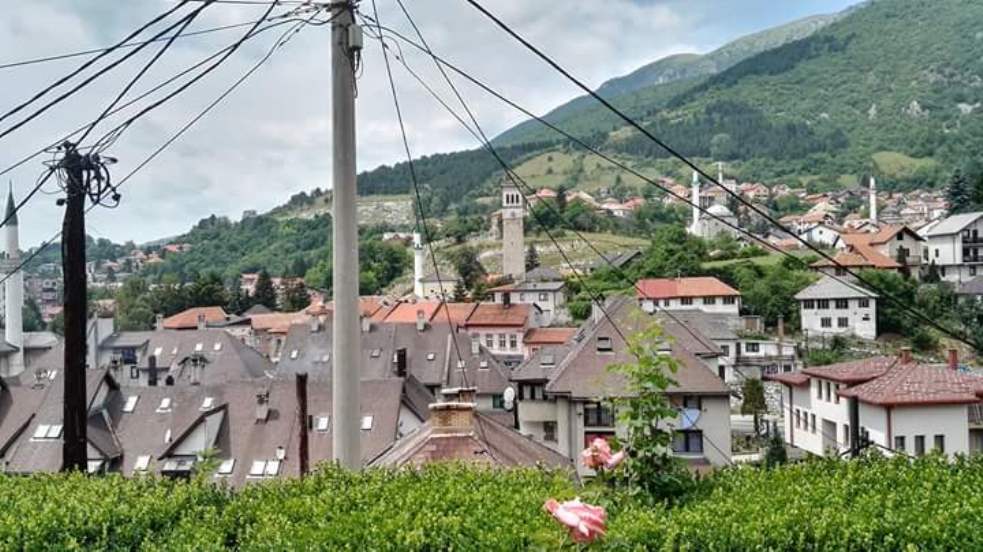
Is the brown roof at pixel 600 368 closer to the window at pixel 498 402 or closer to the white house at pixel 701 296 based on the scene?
the window at pixel 498 402

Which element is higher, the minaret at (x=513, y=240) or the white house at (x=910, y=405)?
the minaret at (x=513, y=240)

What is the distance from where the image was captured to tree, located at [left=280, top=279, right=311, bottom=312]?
97.7 meters

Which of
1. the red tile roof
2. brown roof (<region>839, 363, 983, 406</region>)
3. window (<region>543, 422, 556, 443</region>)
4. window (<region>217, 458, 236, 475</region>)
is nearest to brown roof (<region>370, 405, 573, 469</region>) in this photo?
window (<region>217, 458, 236, 475</region>)

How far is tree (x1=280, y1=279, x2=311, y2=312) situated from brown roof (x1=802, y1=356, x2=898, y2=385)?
74573 mm

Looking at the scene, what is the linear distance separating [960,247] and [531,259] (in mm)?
52026

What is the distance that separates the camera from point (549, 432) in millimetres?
29422

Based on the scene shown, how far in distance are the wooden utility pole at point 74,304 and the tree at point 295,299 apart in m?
90.2

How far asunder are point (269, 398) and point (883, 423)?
19.0 meters

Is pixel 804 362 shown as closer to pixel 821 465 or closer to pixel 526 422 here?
pixel 526 422

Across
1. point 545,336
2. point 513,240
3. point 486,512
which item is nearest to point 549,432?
point 486,512

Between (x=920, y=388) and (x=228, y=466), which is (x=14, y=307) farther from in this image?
(x=920, y=388)

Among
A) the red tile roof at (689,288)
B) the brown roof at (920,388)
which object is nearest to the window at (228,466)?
the brown roof at (920,388)

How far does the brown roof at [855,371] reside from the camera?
28.2 m

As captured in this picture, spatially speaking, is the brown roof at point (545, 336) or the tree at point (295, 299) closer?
the brown roof at point (545, 336)
